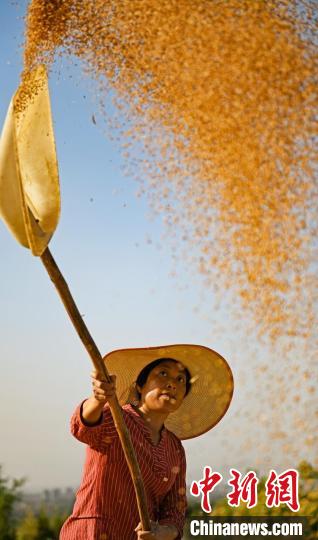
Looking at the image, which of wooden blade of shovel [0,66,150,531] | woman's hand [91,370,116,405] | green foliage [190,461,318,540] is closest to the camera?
wooden blade of shovel [0,66,150,531]

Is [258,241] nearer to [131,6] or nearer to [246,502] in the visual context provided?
[131,6]

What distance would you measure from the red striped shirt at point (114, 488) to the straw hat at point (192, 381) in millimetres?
289

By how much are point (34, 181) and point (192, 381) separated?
4.00 feet

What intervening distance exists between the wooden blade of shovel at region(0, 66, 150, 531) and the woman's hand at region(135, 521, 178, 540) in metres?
0.52

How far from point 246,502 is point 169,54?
243 centimetres

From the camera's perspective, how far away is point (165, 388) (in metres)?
2.46

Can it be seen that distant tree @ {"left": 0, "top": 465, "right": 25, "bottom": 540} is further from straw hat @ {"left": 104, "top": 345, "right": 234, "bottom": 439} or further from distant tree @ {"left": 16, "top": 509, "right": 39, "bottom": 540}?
straw hat @ {"left": 104, "top": 345, "right": 234, "bottom": 439}

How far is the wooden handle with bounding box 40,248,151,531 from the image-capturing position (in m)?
1.74

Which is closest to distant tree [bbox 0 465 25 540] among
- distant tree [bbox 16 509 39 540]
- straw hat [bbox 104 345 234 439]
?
distant tree [bbox 16 509 39 540]

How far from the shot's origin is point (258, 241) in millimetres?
3273

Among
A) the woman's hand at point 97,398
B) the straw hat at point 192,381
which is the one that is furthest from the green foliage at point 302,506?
the woman's hand at point 97,398

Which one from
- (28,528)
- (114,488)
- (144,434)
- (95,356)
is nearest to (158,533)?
(114,488)

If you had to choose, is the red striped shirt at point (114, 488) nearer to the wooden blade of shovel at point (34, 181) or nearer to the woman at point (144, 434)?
the woman at point (144, 434)

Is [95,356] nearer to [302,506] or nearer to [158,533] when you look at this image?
[158,533]
